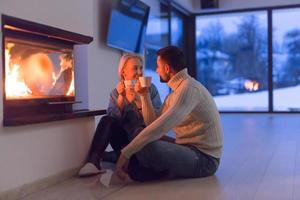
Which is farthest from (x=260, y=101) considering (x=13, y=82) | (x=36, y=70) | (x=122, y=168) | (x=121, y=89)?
(x=13, y=82)

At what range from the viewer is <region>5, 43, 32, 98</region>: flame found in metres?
2.50

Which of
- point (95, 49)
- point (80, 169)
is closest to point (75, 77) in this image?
point (80, 169)

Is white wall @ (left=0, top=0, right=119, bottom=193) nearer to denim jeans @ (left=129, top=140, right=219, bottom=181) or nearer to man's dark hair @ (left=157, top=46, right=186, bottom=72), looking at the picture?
denim jeans @ (left=129, top=140, right=219, bottom=181)

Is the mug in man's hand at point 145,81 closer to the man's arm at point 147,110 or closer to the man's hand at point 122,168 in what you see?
the man's arm at point 147,110

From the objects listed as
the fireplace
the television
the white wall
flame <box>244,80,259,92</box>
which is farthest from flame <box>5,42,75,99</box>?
flame <box>244,80,259,92</box>

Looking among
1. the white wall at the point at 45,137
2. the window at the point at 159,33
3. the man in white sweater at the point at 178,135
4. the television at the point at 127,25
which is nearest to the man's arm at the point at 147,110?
the man in white sweater at the point at 178,135

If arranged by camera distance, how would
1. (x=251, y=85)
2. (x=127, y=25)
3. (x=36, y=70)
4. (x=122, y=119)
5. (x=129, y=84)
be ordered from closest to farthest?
(x=36, y=70) < (x=129, y=84) < (x=122, y=119) < (x=127, y=25) < (x=251, y=85)

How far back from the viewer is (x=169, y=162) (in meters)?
2.72

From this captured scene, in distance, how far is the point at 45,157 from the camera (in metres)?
2.73

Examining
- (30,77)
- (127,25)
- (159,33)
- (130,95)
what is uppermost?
(159,33)

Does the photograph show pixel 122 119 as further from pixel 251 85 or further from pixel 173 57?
pixel 251 85

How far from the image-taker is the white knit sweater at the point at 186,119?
2607 millimetres

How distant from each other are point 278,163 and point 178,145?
1.02 meters

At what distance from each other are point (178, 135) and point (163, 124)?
374 mm
